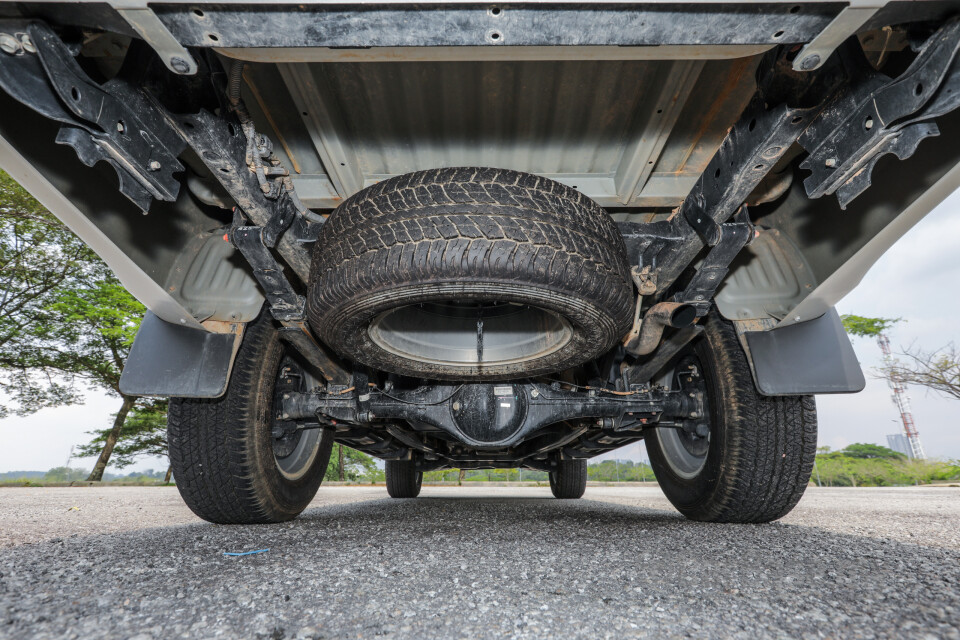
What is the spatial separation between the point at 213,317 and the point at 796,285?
1972 millimetres

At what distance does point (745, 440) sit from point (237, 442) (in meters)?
1.87

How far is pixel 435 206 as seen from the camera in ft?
3.51

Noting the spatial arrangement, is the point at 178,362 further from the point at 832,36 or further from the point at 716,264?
the point at 832,36

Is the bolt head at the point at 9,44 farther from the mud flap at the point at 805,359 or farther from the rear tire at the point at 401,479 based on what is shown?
the rear tire at the point at 401,479

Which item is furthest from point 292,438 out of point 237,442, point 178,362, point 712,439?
point 712,439

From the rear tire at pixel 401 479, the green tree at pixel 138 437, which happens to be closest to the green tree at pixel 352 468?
the green tree at pixel 138 437

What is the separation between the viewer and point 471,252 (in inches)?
40.8

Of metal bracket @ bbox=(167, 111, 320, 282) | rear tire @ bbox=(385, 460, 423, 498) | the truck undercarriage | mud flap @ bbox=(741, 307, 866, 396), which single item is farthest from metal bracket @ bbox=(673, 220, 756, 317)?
rear tire @ bbox=(385, 460, 423, 498)

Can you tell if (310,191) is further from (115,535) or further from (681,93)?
(115,535)

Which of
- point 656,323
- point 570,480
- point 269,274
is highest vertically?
point 269,274

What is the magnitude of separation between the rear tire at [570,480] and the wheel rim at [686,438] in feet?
7.55

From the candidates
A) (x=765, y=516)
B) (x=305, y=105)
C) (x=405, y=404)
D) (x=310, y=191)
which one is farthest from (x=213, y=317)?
(x=765, y=516)

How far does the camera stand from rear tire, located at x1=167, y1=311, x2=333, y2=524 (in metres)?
1.70

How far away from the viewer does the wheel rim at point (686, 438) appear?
1942 millimetres
